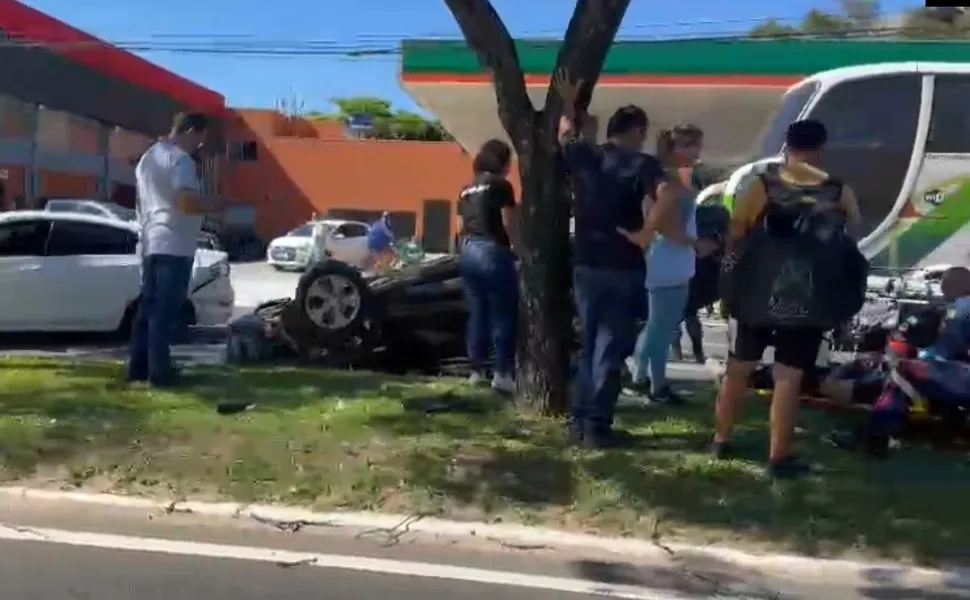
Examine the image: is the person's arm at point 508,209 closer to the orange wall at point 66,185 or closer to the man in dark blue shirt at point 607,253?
the man in dark blue shirt at point 607,253

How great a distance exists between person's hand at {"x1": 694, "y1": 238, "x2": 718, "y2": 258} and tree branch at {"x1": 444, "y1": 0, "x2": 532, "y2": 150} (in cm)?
148

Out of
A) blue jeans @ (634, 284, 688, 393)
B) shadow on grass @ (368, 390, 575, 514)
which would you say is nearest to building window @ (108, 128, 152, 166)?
blue jeans @ (634, 284, 688, 393)

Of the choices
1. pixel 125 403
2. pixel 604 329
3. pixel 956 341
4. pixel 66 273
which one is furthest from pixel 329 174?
pixel 604 329

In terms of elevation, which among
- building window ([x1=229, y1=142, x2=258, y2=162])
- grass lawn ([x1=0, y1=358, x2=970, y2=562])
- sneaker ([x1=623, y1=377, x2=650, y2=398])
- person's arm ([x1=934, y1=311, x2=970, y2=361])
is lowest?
grass lawn ([x1=0, y1=358, x2=970, y2=562])

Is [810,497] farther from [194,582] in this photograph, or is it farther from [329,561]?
[194,582]

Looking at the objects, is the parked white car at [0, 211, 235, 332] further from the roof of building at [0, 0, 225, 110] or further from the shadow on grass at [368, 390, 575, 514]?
the roof of building at [0, 0, 225, 110]

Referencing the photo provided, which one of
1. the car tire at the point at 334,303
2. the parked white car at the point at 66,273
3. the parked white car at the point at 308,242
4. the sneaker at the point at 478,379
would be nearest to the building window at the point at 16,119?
the parked white car at the point at 308,242

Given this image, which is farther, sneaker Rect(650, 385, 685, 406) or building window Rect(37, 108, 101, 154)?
building window Rect(37, 108, 101, 154)

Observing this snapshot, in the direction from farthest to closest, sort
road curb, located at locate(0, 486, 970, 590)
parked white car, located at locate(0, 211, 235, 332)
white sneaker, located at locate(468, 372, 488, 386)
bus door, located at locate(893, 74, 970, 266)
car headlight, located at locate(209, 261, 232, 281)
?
car headlight, located at locate(209, 261, 232, 281) < parked white car, located at locate(0, 211, 235, 332) < bus door, located at locate(893, 74, 970, 266) < white sneaker, located at locate(468, 372, 488, 386) < road curb, located at locate(0, 486, 970, 590)

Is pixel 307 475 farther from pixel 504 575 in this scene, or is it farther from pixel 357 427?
pixel 504 575

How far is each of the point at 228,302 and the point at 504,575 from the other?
898cm

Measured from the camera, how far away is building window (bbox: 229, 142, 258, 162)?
46.1 metres

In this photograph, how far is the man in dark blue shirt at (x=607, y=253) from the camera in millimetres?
6238

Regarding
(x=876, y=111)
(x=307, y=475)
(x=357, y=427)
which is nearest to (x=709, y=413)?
(x=357, y=427)
